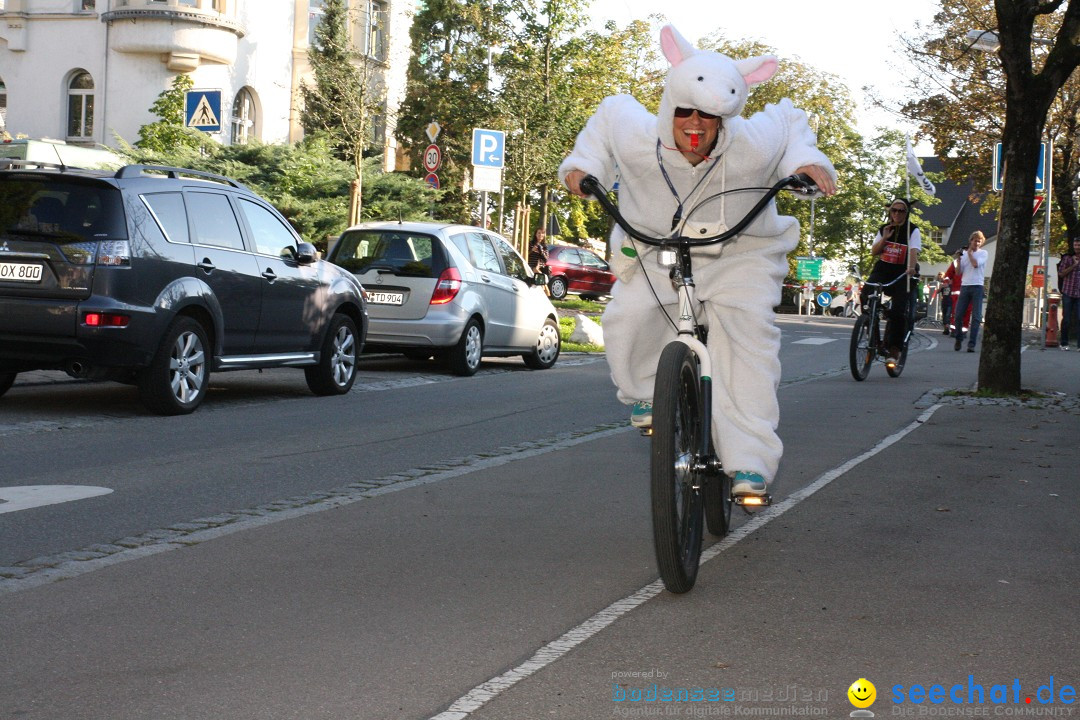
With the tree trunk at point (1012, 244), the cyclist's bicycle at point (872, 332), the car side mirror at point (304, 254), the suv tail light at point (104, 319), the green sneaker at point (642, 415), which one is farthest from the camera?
the cyclist's bicycle at point (872, 332)

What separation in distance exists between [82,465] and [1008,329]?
8.70m

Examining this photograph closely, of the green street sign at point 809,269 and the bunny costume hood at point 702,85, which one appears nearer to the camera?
the bunny costume hood at point 702,85

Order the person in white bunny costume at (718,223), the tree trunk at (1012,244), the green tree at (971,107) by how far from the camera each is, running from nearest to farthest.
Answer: the person in white bunny costume at (718,223)
the tree trunk at (1012,244)
the green tree at (971,107)

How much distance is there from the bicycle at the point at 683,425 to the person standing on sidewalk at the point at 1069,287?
18.6 metres

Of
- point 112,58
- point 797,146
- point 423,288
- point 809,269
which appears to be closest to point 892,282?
point 423,288

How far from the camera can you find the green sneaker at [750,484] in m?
5.36

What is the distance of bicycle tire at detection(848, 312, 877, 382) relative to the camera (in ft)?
50.6

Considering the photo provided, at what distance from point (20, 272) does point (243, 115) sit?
30886 millimetres

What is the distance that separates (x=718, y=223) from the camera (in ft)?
17.5

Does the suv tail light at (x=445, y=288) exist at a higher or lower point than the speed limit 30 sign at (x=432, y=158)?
lower

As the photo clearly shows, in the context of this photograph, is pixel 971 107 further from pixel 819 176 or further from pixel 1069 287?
pixel 819 176

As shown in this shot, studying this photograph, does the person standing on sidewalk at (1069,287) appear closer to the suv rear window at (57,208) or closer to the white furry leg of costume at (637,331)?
the suv rear window at (57,208)

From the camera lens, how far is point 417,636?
14.7 ft

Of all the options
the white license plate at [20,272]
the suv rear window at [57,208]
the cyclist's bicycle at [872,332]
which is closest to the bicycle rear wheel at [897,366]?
the cyclist's bicycle at [872,332]
